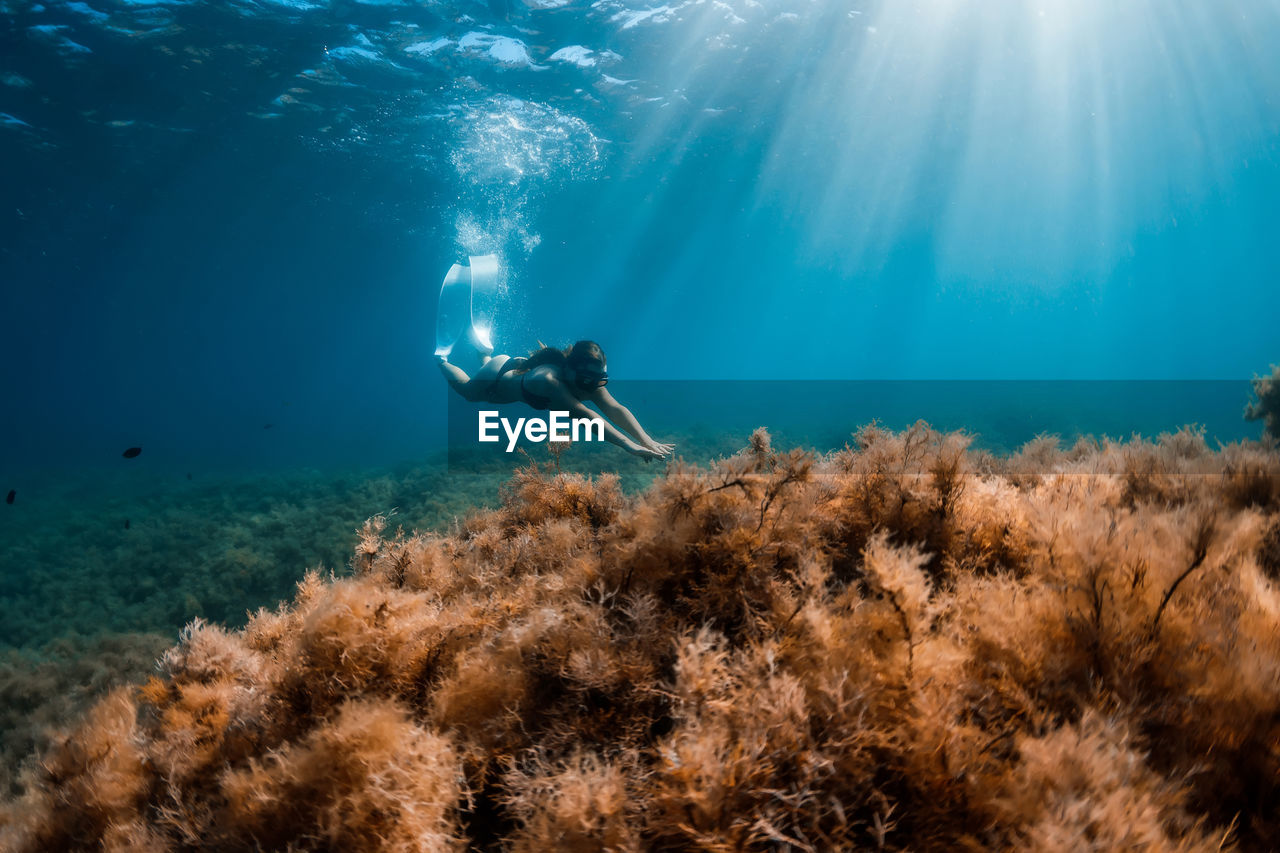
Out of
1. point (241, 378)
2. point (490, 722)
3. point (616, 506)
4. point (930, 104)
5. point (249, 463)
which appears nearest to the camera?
point (490, 722)

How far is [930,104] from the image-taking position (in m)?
37.1

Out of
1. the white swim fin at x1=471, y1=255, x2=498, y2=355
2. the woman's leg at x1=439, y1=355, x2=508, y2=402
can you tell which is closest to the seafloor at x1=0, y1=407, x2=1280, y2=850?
the woman's leg at x1=439, y1=355, x2=508, y2=402

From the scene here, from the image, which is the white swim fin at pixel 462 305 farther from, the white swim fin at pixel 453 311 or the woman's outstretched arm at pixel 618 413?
the woman's outstretched arm at pixel 618 413

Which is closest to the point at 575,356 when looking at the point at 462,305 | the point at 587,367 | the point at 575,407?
the point at 587,367

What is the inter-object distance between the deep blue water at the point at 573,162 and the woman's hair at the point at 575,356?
18.9 meters

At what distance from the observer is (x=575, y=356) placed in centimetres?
Answer: 853

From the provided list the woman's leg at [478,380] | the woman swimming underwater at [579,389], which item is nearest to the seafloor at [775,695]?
Answer: the woman swimming underwater at [579,389]

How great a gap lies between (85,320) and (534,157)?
101378mm

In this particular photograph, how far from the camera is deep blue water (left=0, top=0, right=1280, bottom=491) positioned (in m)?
22.0

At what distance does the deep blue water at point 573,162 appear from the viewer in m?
22.0

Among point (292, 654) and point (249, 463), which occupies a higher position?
point (292, 654)

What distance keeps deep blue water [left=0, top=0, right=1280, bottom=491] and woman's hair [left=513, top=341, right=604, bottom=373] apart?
1890 centimetres

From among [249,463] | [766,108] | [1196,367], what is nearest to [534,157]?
[766,108]

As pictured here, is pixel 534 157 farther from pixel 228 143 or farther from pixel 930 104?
pixel 930 104
